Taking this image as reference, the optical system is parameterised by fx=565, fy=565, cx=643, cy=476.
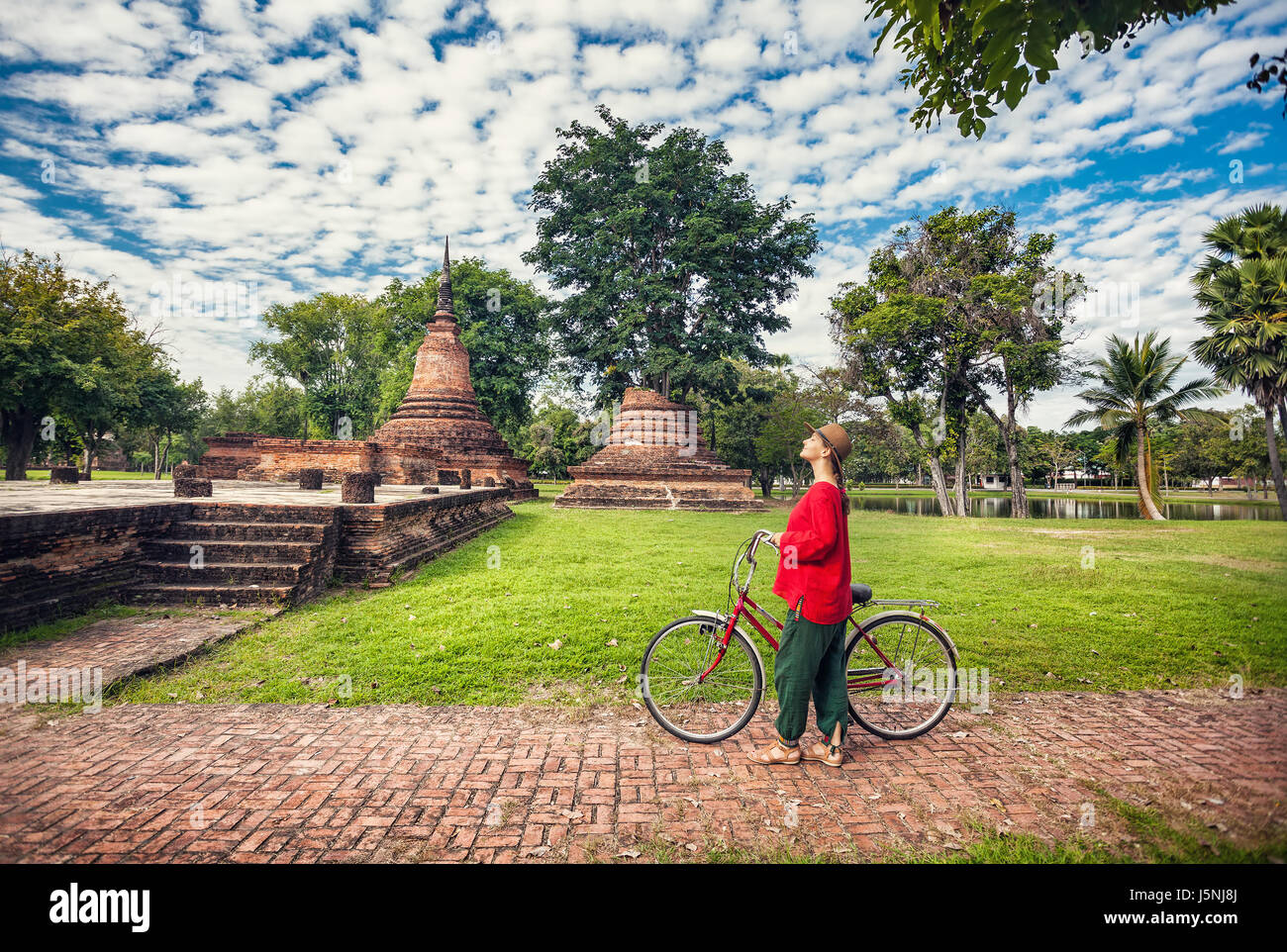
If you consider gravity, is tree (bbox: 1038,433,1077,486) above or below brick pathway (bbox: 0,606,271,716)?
above

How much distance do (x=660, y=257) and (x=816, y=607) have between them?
27459mm

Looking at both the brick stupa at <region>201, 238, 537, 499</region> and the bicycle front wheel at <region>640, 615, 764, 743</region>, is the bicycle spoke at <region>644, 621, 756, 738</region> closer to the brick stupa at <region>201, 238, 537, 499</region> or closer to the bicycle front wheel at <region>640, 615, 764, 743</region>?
the bicycle front wheel at <region>640, 615, 764, 743</region>

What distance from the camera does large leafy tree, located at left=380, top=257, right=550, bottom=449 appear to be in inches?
1204

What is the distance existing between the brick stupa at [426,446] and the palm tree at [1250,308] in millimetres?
16142

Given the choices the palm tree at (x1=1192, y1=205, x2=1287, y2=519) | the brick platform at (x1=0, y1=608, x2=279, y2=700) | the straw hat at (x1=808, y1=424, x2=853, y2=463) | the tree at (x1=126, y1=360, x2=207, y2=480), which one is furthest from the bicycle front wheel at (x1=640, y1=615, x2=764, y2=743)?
the tree at (x1=126, y1=360, x2=207, y2=480)

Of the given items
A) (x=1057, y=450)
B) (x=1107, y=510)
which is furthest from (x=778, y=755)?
(x=1057, y=450)

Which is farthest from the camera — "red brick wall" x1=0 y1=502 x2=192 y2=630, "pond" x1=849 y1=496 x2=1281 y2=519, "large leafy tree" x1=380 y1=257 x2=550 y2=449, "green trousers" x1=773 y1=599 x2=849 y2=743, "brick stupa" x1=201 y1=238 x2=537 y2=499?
"large leafy tree" x1=380 y1=257 x2=550 y2=449

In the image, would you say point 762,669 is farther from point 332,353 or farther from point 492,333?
point 332,353

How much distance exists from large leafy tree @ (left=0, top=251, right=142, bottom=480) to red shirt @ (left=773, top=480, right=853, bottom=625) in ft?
68.8

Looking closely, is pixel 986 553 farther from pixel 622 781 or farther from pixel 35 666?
pixel 35 666

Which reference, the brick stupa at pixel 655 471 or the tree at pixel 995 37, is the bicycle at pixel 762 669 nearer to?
the tree at pixel 995 37

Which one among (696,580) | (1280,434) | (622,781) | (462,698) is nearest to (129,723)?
(462,698)

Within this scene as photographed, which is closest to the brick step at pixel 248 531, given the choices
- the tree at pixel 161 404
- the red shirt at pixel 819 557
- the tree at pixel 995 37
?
the red shirt at pixel 819 557

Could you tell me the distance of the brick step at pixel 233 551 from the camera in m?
6.36
